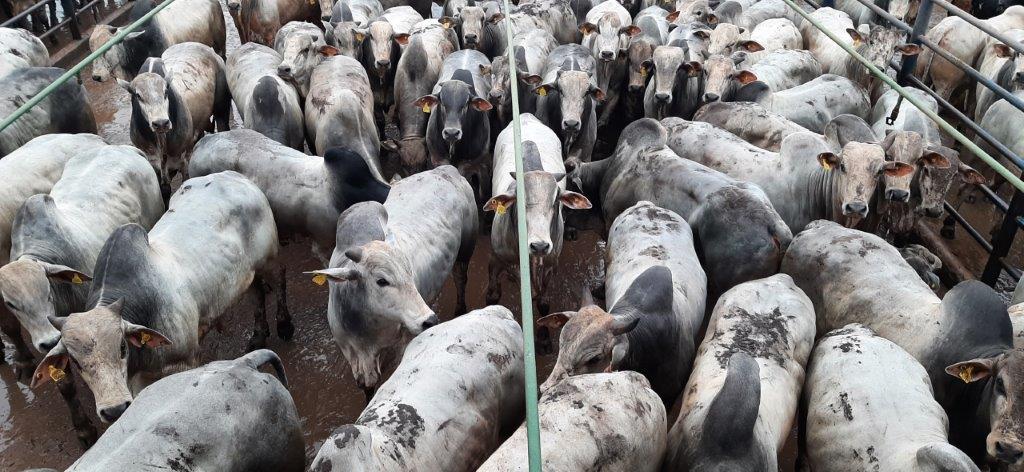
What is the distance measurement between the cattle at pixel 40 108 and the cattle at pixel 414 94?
122 inches

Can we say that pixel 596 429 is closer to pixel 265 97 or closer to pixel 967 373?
pixel 967 373

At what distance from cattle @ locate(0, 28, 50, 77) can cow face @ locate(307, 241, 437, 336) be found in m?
6.13

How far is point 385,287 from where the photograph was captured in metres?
4.83

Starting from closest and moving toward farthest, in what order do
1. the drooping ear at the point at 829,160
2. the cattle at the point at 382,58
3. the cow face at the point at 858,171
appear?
1. the cow face at the point at 858,171
2. the drooping ear at the point at 829,160
3. the cattle at the point at 382,58

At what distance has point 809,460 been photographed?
4305 millimetres

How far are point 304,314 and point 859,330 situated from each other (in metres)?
4.37

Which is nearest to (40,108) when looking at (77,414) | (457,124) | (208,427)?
(77,414)

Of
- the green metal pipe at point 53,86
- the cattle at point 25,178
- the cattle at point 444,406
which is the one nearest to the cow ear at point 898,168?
the cattle at point 444,406

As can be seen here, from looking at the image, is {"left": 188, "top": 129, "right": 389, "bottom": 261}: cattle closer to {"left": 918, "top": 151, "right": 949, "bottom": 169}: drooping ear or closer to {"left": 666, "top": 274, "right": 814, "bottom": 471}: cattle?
{"left": 666, "top": 274, "right": 814, "bottom": 471}: cattle

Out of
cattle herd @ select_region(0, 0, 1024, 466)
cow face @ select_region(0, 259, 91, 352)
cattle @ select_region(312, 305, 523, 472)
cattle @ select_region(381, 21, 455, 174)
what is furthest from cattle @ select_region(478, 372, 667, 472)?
cattle @ select_region(381, 21, 455, 174)

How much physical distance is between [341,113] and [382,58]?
1733 millimetres

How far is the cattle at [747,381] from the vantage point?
360 cm

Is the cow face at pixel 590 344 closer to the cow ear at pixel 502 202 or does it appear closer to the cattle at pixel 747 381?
the cattle at pixel 747 381

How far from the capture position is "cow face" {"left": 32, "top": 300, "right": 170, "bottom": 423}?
4195 millimetres
